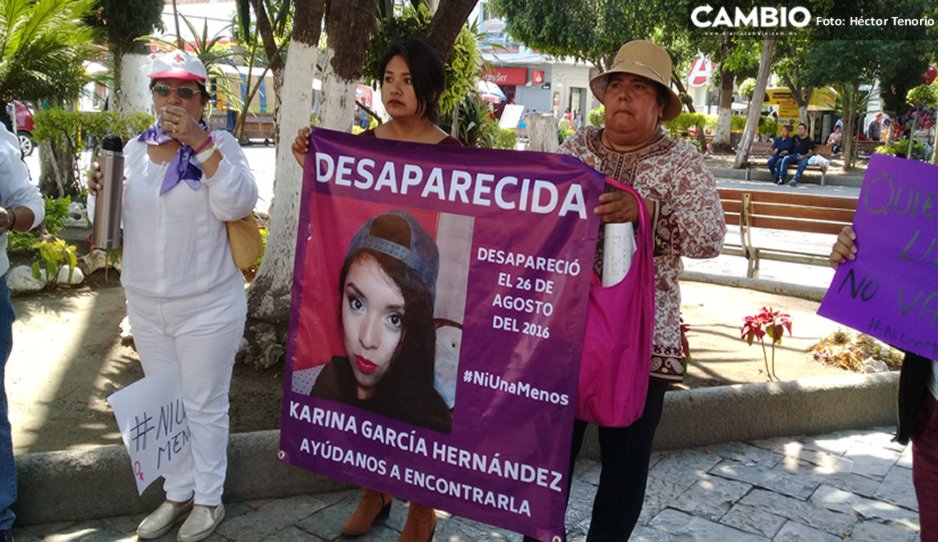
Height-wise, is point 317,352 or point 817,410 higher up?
point 317,352

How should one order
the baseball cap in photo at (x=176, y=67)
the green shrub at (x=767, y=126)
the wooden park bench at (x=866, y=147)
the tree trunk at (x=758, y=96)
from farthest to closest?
the green shrub at (x=767, y=126) < the wooden park bench at (x=866, y=147) < the tree trunk at (x=758, y=96) < the baseball cap in photo at (x=176, y=67)

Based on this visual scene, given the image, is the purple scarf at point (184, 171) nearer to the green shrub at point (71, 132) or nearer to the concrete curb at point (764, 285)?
the concrete curb at point (764, 285)

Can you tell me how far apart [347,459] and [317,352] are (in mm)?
414

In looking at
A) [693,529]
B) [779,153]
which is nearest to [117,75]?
[693,529]

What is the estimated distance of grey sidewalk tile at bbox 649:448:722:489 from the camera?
4.30 m

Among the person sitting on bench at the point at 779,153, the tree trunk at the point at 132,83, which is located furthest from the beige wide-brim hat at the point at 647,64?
the person sitting on bench at the point at 779,153

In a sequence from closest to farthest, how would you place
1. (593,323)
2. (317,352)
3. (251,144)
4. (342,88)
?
(593,323)
(317,352)
(342,88)
(251,144)

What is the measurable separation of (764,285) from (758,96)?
16.8m

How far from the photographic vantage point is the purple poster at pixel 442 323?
2.84m

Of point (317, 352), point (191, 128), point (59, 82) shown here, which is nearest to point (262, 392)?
point (317, 352)

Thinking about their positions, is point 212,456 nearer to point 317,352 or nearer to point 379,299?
point 317,352

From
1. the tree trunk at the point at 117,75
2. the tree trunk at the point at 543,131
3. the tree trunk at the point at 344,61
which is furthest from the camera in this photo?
the tree trunk at the point at 117,75

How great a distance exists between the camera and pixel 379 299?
10.4ft

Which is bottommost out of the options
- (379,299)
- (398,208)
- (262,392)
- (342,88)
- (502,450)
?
(262,392)
